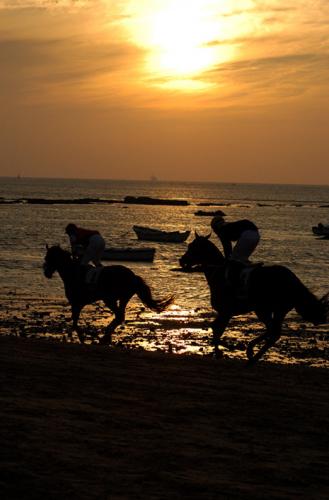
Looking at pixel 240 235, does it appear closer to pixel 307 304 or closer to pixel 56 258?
pixel 307 304

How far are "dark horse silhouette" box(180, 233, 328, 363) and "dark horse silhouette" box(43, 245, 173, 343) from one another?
2.41 meters

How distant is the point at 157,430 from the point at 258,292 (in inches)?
249

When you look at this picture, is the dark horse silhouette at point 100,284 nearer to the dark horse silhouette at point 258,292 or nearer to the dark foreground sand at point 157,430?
the dark horse silhouette at point 258,292

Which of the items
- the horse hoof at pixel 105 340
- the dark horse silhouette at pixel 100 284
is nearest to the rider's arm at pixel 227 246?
the dark horse silhouette at pixel 100 284

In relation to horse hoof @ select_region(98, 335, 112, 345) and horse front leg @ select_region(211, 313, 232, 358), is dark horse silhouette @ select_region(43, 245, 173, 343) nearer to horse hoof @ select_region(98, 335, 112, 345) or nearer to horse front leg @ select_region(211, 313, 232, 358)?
horse hoof @ select_region(98, 335, 112, 345)

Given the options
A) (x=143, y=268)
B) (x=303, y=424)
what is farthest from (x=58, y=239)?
(x=303, y=424)

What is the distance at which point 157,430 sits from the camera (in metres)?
9.48

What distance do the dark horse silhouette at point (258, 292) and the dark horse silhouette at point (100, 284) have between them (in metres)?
2.41

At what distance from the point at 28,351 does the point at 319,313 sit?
5459mm

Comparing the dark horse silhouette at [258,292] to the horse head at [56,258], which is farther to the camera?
the horse head at [56,258]

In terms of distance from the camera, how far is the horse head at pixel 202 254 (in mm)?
15828

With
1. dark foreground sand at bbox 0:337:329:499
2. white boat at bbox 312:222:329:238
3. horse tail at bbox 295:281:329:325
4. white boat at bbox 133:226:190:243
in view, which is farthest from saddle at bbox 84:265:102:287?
white boat at bbox 312:222:329:238

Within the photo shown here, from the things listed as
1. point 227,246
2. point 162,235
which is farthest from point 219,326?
point 162,235

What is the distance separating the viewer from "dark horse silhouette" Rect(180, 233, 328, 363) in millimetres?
15312
